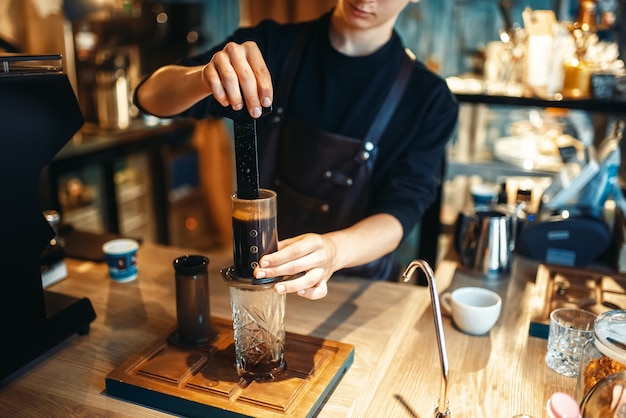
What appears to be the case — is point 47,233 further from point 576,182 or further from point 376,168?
point 576,182

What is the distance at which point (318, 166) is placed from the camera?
66.2 inches

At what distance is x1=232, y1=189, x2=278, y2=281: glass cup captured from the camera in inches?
38.7

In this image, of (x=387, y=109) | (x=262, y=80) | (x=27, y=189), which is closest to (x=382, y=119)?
(x=387, y=109)

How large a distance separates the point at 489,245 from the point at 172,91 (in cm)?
90

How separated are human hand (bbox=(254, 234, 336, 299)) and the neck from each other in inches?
27.8

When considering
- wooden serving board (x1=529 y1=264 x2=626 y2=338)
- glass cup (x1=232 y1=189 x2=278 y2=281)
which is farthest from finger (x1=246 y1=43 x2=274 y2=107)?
wooden serving board (x1=529 y1=264 x2=626 y2=338)

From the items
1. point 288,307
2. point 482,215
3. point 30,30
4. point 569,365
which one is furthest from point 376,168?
point 30,30

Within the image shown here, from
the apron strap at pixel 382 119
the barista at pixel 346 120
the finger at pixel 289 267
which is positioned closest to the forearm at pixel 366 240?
the barista at pixel 346 120

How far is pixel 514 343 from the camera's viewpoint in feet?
4.20

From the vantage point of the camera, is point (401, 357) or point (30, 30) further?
point (30, 30)

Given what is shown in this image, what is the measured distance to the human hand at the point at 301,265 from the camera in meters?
1.00

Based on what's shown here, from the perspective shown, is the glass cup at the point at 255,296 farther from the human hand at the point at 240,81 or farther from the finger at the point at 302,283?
the human hand at the point at 240,81

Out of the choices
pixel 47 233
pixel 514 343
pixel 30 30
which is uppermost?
pixel 30 30

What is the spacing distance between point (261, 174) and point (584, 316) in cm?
93
